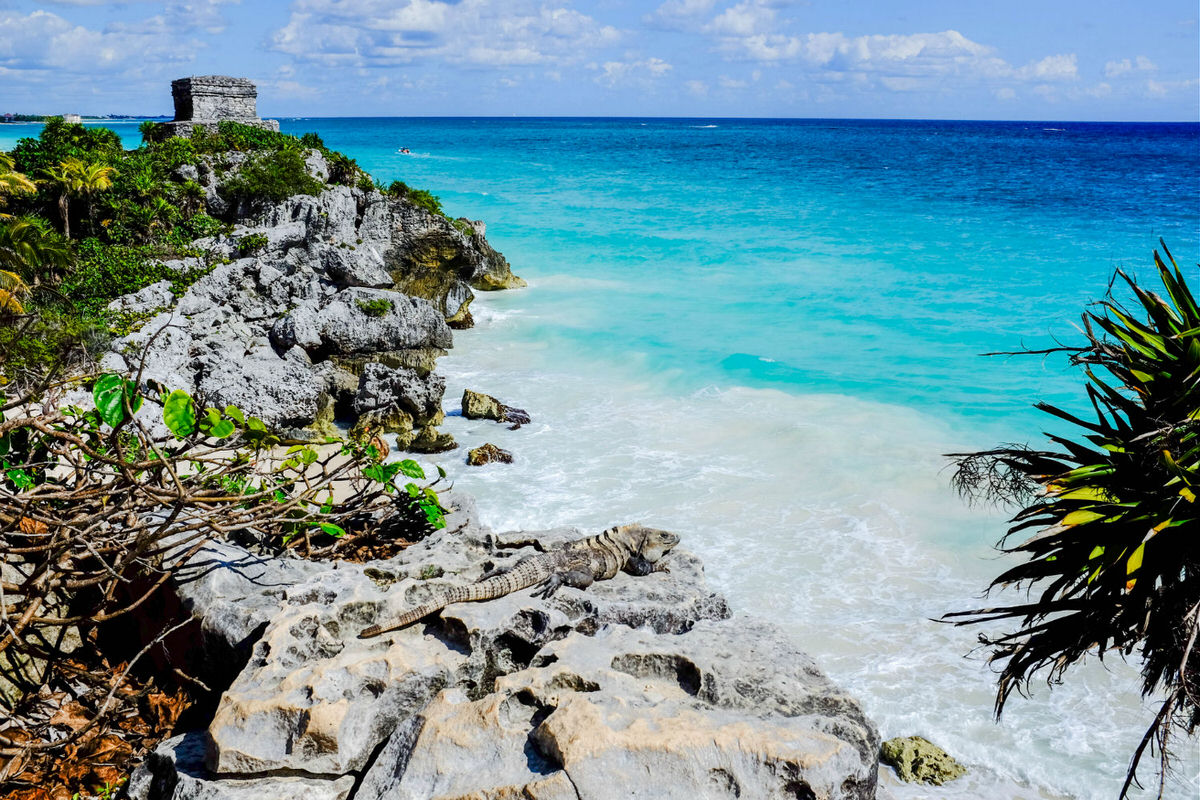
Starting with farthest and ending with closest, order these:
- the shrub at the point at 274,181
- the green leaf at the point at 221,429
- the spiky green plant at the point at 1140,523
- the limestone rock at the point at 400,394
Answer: the shrub at the point at 274,181
the limestone rock at the point at 400,394
the green leaf at the point at 221,429
the spiky green plant at the point at 1140,523

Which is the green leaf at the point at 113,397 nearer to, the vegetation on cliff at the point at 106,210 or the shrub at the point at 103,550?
the shrub at the point at 103,550

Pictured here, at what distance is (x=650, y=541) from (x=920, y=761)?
286cm

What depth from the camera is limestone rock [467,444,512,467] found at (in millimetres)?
12656

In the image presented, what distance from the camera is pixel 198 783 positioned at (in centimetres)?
368

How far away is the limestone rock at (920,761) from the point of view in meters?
6.69

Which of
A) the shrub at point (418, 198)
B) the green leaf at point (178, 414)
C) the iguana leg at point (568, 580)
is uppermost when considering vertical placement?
the shrub at point (418, 198)

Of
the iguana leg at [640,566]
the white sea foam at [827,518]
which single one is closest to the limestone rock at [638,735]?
the iguana leg at [640,566]

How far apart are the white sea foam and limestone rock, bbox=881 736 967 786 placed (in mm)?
137

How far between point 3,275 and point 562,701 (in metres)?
13.1

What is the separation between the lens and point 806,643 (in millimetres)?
8531

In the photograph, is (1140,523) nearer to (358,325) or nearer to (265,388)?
(265,388)

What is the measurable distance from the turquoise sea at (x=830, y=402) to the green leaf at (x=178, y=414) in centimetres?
623

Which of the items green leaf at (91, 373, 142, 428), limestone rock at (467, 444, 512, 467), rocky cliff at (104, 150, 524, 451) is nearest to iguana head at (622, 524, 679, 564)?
green leaf at (91, 373, 142, 428)

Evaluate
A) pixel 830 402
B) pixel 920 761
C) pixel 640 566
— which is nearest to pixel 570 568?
pixel 640 566
